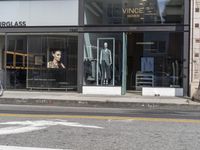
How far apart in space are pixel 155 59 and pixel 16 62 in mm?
6446

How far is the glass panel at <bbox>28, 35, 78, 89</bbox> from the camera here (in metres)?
22.3

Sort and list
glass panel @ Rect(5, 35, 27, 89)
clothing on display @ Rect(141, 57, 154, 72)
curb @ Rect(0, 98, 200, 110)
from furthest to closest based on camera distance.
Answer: glass panel @ Rect(5, 35, 27, 89) < clothing on display @ Rect(141, 57, 154, 72) < curb @ Rect(0, 98, 200, 110)

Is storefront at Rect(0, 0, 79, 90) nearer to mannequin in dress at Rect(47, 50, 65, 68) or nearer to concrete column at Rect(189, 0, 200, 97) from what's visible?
mannequin in dress at Rect(47, 50, 65, 68)

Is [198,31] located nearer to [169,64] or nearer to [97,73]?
[169,64]

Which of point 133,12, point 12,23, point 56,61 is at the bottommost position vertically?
point 56,61

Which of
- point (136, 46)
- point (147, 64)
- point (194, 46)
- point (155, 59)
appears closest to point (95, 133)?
point (194, 46)

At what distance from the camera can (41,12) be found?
22172 mm

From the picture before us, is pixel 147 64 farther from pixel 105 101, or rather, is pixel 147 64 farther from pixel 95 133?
pixel 95 133

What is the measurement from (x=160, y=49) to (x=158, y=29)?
0.88 meters

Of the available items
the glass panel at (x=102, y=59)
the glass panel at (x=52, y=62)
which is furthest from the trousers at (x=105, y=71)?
the glass panel at (x=52, y=62)

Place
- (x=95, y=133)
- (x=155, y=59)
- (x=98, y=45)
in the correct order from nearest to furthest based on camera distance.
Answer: (x=95, y=133)
(x=155, y=59)
(x=98, y=45)

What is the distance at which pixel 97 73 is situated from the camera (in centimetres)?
2184

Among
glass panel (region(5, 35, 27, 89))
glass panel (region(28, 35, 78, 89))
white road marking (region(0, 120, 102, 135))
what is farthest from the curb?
white road marking (region(0, 120, 102, 135))

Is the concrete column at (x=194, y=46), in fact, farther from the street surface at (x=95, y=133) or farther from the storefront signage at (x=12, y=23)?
the street surface at (x=95, y=133)
